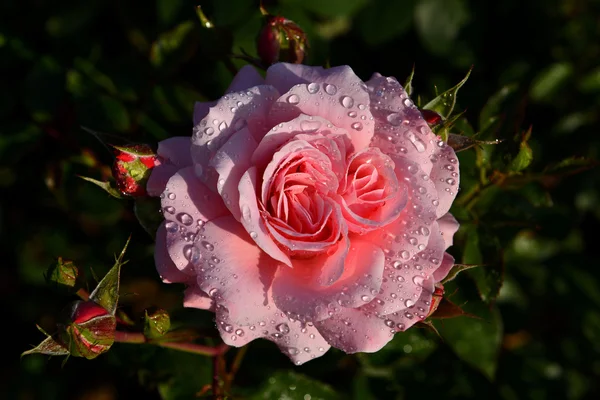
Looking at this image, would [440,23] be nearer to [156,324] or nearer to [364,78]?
[364,78]

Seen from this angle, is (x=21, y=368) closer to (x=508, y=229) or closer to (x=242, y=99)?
(x=242, y=99)

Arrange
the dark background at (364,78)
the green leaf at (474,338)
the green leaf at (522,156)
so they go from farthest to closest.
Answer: the green leaf at (474,338)
the dark background at (364,78)
the green leaf at (522,156)

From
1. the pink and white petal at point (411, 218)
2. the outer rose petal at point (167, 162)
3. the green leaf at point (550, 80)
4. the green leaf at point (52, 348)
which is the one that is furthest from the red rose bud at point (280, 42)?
the green leaf at point (550, 80)

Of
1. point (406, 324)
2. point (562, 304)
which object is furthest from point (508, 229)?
point (562, 304)

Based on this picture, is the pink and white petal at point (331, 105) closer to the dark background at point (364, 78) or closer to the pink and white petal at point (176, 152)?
the pink and white petal at point (176, 152)

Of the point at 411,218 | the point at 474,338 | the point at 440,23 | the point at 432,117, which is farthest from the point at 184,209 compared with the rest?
the point at 440,23

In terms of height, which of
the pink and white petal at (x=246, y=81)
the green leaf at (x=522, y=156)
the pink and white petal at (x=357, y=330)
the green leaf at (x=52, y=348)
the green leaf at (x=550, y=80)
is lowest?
the green leaf at (x=550, y=80)

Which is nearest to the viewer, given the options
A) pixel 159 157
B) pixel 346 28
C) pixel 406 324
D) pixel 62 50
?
pixel 406 324
